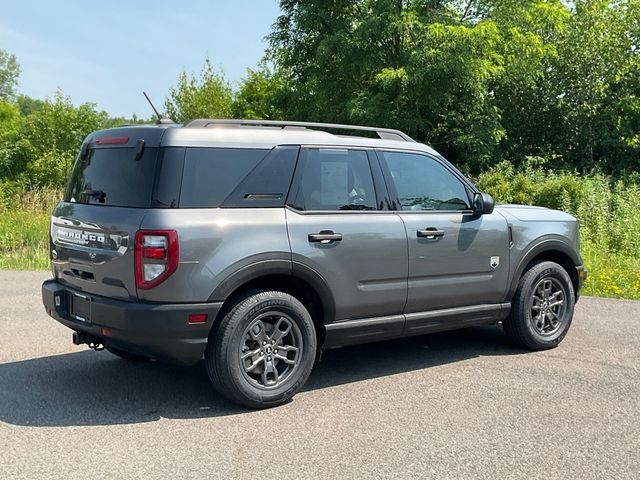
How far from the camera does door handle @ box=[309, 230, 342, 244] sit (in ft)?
15.5

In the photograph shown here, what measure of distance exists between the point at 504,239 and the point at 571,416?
186 cm

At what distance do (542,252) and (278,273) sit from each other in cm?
294

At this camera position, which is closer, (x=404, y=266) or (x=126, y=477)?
(x=126, y=477)

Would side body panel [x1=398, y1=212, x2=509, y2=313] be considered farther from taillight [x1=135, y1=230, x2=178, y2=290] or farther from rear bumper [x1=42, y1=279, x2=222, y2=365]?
taillight [x1=135, y1=230, x2=178, y2=290]

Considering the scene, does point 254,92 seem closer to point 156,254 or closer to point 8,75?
point 156,254

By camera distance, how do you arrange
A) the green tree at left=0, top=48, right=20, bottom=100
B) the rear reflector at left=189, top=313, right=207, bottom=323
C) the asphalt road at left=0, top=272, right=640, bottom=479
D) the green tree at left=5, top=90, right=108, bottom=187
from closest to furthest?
1. the asphalt road at left=0, top=272, right=640, bottom=479
2. the rear reflector at left=189, top=313, right=207, bottom=323
3. the green tree at left=5, top=90, right=108, bottom=187
4. the green tree at left=0, top=48, right=20, bottom=100

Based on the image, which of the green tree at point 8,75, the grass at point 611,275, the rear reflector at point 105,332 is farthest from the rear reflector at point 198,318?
the green tree at point 8,75

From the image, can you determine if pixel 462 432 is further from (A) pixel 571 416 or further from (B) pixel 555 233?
(B) pixel 555 233

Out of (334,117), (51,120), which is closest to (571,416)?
(334,117)

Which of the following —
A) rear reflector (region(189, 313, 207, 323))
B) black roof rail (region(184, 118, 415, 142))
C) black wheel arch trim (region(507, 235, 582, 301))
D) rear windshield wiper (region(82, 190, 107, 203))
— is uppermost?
black roof rail (region(184, 118, 415, 142))

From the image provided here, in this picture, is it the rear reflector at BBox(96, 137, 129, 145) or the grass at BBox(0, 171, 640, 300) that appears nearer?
the rear reflector at BBox(96, 137, 129, 145)

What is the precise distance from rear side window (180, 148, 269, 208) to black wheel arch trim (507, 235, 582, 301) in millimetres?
2706

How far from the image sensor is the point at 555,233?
6.26 metres

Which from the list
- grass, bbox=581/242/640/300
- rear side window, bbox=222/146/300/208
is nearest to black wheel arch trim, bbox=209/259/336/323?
rear side window, bbox=222/146/300/208
